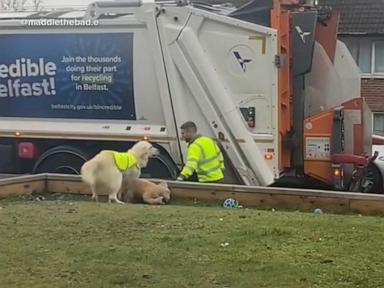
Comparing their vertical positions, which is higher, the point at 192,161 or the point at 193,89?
the point at 193,89

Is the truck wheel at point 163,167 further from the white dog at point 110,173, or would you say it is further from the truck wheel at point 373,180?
the truck wheel at point 373,180

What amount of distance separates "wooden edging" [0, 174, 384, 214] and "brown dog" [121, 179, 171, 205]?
0.80ft

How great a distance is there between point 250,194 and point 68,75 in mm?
3515

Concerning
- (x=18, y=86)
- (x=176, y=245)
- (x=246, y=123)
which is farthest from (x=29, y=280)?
(x=18, y=86)

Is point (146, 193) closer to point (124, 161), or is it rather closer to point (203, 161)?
point (124, 161)

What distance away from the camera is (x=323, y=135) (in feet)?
34.2

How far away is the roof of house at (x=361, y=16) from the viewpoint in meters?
24.2

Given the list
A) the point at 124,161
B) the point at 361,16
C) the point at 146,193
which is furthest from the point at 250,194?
the point at 361,16

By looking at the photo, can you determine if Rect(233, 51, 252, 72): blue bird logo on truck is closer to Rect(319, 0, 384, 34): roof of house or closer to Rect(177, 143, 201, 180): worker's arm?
Rect(177, 143, 201, 180): worker's arm

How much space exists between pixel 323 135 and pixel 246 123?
1.00 metres

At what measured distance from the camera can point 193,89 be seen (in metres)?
10.5

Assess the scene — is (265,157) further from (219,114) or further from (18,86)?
(18,86)

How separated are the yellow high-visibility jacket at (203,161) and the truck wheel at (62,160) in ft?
5.81

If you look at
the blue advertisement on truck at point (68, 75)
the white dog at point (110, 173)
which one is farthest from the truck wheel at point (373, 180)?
the white dog at point (110, 173)
